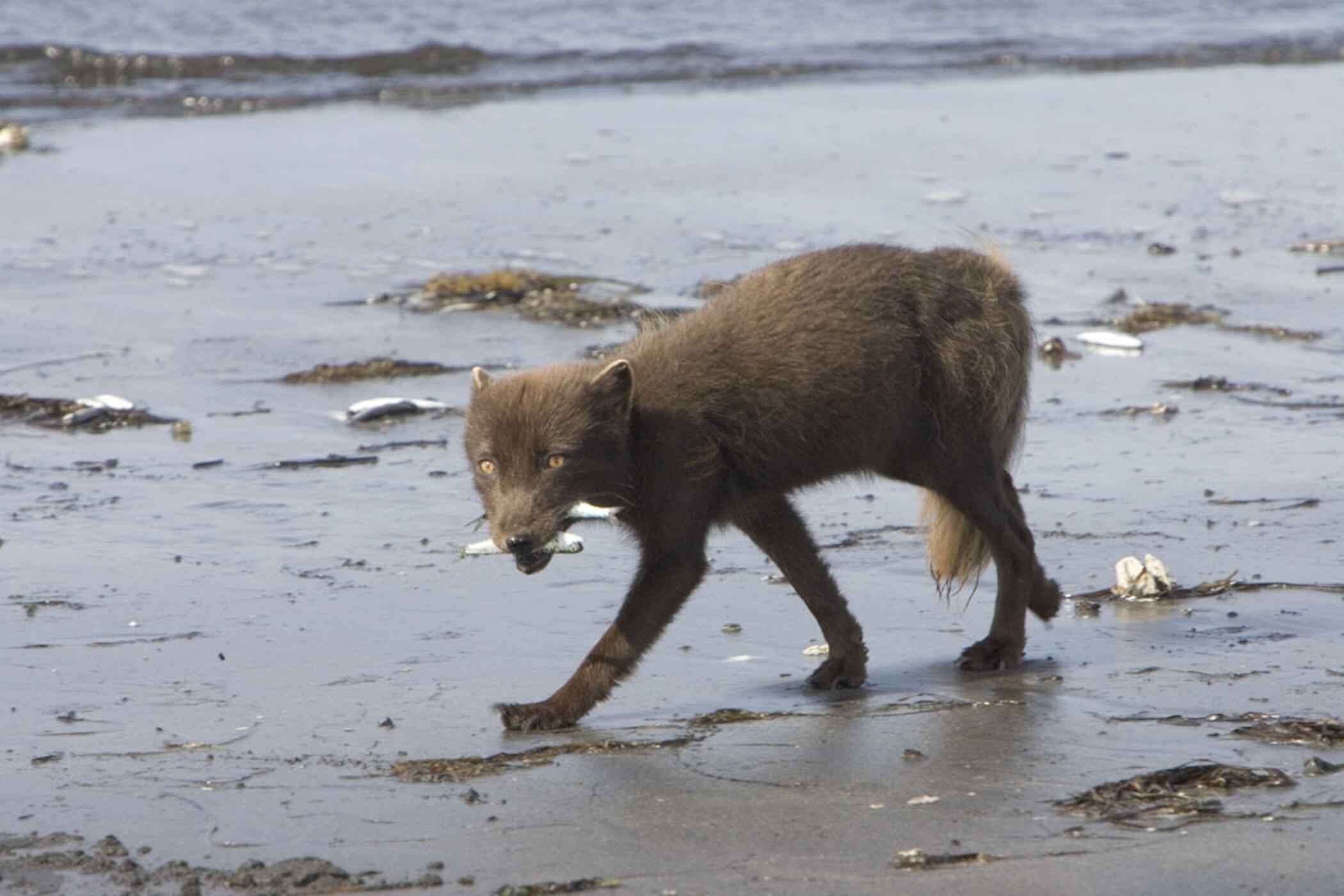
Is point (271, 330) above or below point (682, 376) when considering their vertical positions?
below

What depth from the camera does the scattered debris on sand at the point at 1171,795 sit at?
4277mm

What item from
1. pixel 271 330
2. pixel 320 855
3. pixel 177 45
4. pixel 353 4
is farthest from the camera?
pixel 353 4

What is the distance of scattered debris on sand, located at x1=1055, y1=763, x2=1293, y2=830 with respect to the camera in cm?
428

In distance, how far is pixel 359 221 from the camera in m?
12.8

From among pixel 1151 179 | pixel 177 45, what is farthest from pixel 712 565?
pixel 177 45

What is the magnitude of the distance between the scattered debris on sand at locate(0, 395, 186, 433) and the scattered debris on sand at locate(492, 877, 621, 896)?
489cm

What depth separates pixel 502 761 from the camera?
15.9ft

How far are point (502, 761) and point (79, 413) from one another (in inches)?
165

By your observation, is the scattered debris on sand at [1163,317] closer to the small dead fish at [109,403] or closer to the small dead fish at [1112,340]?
the small dead fish at [1112,340]

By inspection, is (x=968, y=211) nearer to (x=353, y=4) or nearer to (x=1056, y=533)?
(x=1056, y=533)

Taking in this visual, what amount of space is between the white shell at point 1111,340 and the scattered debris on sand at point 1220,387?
0.70 m

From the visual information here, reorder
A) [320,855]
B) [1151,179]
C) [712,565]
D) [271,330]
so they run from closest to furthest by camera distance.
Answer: [320,855] → [712,565] → [271,330] → [1151,179]

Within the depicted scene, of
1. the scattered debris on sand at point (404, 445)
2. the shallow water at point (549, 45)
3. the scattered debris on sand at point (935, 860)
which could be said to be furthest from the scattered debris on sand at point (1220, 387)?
the shallow water at point (549, 45)

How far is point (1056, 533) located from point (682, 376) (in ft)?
6.25
